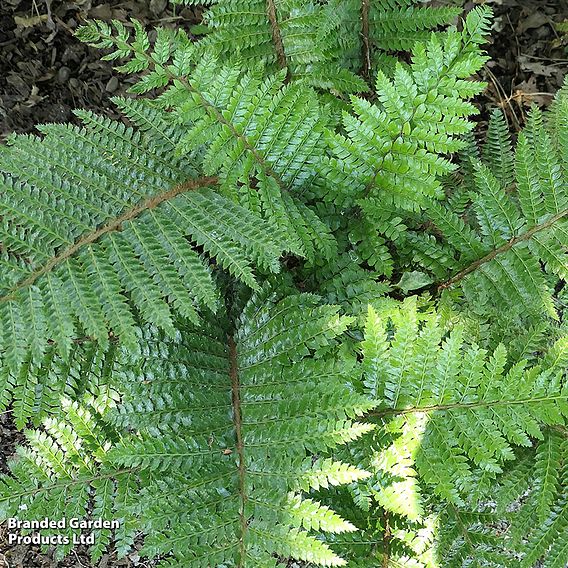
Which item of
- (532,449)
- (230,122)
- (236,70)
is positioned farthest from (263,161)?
(532,449)

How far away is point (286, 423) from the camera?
5.80 feet

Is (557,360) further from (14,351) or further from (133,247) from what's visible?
(14,351)

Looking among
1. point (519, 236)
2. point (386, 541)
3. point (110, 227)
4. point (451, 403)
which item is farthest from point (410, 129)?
point (386, 541)

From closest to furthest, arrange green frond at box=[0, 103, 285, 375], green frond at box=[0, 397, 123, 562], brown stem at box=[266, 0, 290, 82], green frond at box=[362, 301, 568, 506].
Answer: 1. green frond at box=[0, 103, 285, 375]
2. green frond at box=[362, 301, 568, 506]
3. green frond at box=[0, 397, 123, 562]
4. brown stem at box=[266, 0, 290, 82]

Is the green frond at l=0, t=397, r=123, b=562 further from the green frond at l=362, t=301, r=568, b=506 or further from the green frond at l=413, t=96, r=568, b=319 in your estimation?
the green frond at l=413, t=96, r=568, b=319

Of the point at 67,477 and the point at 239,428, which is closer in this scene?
the point at 239,428

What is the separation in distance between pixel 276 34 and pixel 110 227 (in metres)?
1.11

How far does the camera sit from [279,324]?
6.70 ft

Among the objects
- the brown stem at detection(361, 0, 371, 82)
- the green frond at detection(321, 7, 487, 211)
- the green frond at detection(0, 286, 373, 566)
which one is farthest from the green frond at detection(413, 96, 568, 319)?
the brown stem at detection(361, 0, 371, 82)

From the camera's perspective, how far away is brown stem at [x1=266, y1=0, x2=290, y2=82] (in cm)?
228

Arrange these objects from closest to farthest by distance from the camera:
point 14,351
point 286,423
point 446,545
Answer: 1. point 14,351
2. point 286,423
3. point 446,545

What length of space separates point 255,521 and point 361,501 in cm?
36

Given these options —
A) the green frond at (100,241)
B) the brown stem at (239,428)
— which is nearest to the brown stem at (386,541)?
the brown stem at (239,428)

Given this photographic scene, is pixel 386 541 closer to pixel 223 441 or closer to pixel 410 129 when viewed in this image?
pixel 223 441
